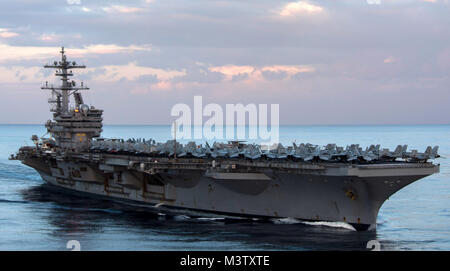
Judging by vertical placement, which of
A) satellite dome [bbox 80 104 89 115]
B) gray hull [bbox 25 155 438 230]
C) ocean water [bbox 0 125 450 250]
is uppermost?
satellite dome [bbox 80 104 89 115]

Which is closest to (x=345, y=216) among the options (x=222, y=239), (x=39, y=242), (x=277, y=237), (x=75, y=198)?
(x=277, y=237)

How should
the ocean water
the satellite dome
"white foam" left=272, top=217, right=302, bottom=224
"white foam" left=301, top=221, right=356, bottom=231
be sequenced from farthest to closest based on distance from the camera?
the satellite dome
"white foam" left=272, top=217, right=302, bottom=224
"white foam" left=301, top=221, right=356, bottom=231
the ocean water

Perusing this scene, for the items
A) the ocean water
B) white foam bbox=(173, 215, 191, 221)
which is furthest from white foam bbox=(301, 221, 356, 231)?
white foam bbox=(173, 215, 191, 221)

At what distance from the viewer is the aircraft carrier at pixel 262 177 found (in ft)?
63.7

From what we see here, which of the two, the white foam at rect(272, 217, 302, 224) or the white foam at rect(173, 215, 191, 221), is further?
the white foam at rect(173, 215, 191, 221)

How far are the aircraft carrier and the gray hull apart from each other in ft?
0.11

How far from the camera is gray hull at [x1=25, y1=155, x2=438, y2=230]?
19.2 m

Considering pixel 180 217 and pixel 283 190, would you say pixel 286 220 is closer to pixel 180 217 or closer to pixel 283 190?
pixel 283 190

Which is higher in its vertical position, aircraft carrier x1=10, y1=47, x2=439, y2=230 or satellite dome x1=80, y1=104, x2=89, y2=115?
satellite dome x1=80, y1=104, x2=89, y2=115

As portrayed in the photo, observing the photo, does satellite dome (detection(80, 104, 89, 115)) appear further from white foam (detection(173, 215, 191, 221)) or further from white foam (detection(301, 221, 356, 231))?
white foam (detection(301, 221, 356, 231))

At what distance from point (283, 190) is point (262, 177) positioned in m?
0.96

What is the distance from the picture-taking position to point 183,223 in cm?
2220

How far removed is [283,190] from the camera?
68.9ft

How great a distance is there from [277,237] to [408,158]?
5891 mm
